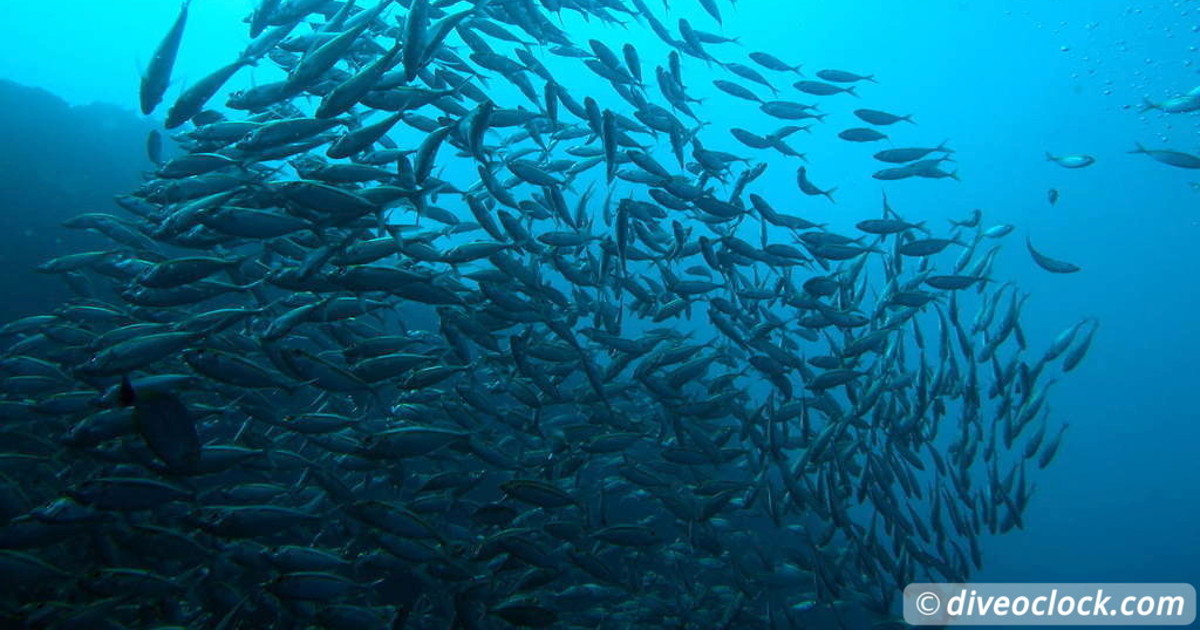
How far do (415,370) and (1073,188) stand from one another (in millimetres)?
78752

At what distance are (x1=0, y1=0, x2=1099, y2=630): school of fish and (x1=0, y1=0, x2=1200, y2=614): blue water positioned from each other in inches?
1369

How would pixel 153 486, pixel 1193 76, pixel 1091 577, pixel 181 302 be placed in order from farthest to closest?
pixel 1091 577, pixel 1193 76, pixel 181 302, pixel 153 486

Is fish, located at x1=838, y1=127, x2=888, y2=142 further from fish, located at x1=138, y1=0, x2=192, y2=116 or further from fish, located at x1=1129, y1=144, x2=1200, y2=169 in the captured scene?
fish, located at x1=138, y1=0, x2=192, y2=116

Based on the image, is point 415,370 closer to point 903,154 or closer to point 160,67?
point 160,67

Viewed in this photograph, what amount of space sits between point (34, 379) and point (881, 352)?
7598 millimetres

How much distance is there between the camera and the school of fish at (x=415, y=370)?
154 inches

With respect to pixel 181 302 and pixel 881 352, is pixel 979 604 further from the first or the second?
pixel 181 302

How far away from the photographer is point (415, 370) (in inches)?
195

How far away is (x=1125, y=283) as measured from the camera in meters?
73.1

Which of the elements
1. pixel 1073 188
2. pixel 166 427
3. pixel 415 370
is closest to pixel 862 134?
pixel 415 370

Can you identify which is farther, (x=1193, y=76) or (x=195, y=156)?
(x=1193, y=76)

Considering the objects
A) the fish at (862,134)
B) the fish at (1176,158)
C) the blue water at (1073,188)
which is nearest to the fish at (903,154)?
the fish at (862,134)

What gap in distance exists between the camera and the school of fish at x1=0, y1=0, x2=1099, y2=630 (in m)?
3.92

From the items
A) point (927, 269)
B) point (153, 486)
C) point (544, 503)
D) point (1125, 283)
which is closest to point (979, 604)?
point (927, 269)
